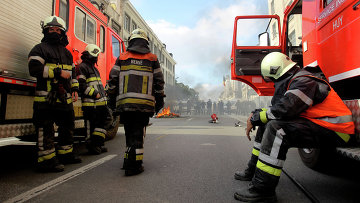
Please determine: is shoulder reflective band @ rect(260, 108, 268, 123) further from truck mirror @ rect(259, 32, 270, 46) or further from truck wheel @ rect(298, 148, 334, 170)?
truck mirror @ rect(259, 32, 270, 46)

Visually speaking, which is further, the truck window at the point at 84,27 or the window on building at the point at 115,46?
the window on building at the point at 115,46

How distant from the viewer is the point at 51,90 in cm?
328

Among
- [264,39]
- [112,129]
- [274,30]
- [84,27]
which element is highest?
[274,30]

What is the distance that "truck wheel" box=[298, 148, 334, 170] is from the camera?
10.2 ft

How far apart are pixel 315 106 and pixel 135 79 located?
2.17 metres

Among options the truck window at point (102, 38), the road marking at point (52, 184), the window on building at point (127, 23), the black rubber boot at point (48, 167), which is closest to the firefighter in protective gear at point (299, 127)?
the road marking at point (52, 184)

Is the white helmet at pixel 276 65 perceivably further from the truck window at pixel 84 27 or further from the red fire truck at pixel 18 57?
the truck window at pixel 84 27

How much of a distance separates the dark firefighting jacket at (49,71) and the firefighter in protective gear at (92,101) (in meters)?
0.73

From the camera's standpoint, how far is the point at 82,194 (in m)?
2.41

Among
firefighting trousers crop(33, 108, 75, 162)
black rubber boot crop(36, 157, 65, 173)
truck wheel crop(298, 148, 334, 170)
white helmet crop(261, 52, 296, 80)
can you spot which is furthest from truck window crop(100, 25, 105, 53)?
truck wheel crop(298, 148, 334, 170)

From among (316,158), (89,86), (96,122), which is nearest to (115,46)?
(89,86)

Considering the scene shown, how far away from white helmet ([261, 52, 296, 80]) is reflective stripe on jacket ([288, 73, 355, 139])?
0.33 metres

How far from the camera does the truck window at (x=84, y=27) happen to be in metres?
4.71

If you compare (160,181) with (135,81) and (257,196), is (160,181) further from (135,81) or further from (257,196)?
(135,81)
